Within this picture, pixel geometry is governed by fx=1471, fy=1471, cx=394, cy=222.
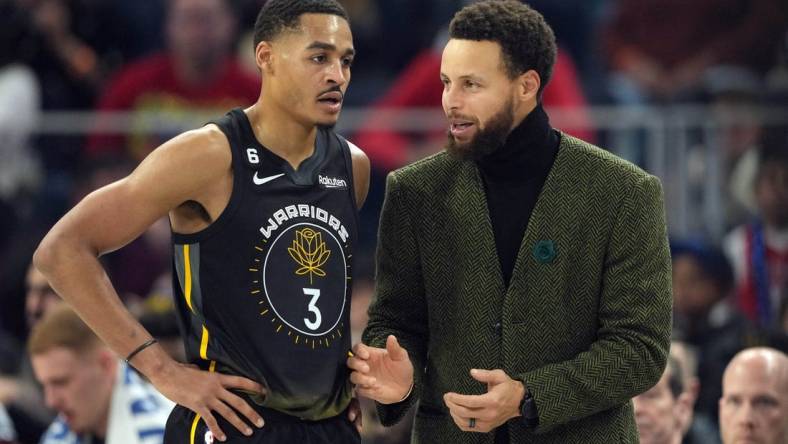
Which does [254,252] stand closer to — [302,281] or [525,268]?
[302,281]

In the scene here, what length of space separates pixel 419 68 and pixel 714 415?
3353 millimetres

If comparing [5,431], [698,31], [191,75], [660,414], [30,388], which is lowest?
[30,388]

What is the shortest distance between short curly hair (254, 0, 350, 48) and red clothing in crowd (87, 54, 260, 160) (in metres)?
4.94

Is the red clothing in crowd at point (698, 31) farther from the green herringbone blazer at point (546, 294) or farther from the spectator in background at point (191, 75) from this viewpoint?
the green herringbone blazer at point (546, 294)

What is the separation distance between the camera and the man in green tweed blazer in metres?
4.04

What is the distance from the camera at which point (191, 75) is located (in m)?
9.34

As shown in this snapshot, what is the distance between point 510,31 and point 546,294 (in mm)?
740

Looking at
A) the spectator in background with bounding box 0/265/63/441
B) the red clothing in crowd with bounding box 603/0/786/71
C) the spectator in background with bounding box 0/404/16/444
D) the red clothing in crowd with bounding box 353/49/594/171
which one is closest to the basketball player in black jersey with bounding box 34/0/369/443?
the spectator in background with bounding box 0/404/16/444

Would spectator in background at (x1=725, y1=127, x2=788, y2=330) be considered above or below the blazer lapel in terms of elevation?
below

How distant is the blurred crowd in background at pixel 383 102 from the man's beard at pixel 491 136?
344 centimetres

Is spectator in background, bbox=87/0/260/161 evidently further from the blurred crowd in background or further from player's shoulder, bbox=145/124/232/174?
player's shoulder, bbox=145/124/232/174

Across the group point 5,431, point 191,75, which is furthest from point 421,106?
point 5,431

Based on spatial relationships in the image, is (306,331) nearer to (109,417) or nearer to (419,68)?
(109,417)

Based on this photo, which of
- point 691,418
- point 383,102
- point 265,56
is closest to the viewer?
point 265,56
